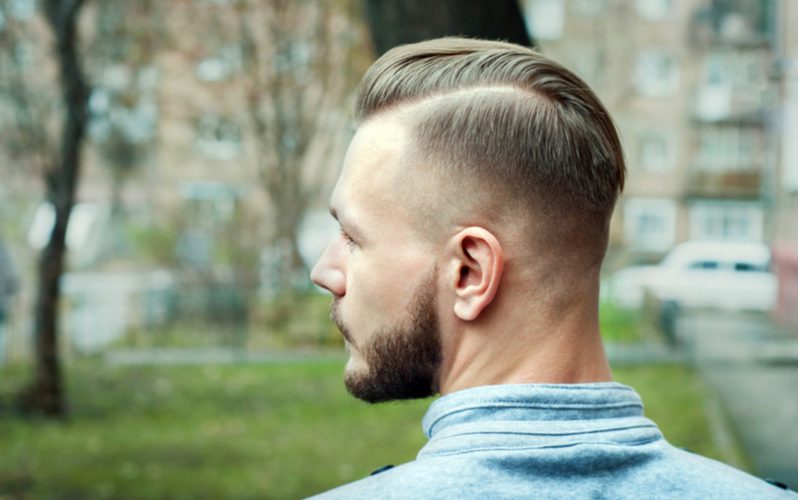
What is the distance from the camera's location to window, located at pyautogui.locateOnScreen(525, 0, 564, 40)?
2336cm

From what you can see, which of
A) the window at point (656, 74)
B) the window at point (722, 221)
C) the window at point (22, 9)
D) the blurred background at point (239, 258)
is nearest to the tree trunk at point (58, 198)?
the blurred background at point (239, 258)

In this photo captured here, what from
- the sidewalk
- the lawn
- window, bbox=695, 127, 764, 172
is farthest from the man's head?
window, bbox=695, 127, 764, 172

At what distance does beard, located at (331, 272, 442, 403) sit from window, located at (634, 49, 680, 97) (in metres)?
23.9

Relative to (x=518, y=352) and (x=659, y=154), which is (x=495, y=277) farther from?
(x=659, y=154)

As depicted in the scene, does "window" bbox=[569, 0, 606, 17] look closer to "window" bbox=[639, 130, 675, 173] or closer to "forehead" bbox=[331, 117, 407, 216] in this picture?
"window" bbox=[639, 130, 675, 173]

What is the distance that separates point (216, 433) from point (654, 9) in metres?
19.0

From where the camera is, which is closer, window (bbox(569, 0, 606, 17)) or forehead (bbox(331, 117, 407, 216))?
forehead (bbox(331, 117, 407, 216))

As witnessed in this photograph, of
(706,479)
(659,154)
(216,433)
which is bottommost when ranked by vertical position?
(659,154)

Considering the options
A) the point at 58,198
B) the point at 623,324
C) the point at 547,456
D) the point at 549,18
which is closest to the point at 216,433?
the point at 58,198

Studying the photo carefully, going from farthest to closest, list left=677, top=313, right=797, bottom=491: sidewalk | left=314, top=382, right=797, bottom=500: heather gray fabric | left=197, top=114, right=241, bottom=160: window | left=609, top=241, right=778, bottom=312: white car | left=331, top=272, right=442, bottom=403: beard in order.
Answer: left=609, top=241, right=778, bottom=312: white car < left=197, top=114, right=241, bottom=160: window < left=677, top=313, right=797, bottom=491: sidewalk < left=331, top=272, right=442, bottom=403: beard < left=314, top=382, right=797, bottom=500: heather gray fabric

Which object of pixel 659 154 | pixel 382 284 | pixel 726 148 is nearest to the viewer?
pixel 382 284

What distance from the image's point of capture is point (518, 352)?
120 cm

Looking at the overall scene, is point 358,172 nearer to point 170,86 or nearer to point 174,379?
point 174,379

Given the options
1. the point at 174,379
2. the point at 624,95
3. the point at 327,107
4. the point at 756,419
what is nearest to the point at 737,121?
the point at 624,95
